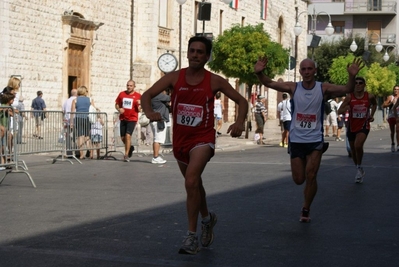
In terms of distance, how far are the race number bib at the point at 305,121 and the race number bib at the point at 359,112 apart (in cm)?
548

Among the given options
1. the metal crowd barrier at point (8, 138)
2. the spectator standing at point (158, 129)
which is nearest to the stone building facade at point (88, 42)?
the spectator standing at point (158, 129)

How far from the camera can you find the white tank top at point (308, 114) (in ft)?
34.4

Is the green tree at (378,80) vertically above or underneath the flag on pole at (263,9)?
underneath

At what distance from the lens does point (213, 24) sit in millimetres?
49969

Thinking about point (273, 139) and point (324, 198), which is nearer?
point (324, 198)

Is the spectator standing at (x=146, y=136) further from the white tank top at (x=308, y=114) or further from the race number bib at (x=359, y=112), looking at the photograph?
the white tank top at (x=308, y=114)

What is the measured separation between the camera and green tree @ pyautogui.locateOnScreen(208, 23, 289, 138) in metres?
36.1

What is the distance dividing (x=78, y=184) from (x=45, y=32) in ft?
60.1

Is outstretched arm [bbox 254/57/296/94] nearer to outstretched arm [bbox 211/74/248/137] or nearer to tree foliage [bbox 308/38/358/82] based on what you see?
outstretched arm [bbox 211/74/248/137]

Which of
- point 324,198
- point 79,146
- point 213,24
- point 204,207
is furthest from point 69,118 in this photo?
point 213,24

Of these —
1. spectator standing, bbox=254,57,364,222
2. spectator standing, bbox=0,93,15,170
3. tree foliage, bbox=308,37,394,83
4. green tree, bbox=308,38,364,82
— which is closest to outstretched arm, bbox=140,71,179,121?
spectator standing, bbox=254,57,364,222

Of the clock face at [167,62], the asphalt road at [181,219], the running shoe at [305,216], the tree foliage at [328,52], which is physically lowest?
the asphalt road at [181,219]

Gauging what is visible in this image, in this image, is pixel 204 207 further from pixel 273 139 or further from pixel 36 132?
pixel 273 139

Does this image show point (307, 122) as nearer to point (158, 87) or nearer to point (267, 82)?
point (267, 82)
